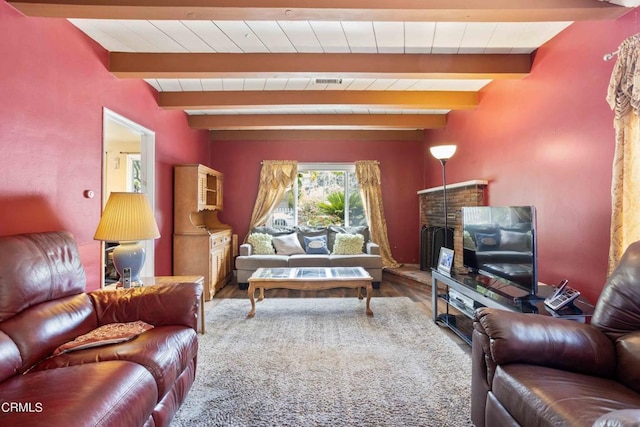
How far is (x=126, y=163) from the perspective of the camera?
6043 mm

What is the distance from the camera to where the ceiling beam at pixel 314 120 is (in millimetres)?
4719

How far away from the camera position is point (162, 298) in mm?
2045

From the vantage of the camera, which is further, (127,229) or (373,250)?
(373,250)

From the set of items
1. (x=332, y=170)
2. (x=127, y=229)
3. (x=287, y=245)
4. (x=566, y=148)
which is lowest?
(x=287, y=245)

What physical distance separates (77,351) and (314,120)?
3.90 meters

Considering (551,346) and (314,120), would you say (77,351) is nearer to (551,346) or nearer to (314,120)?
(551,346)

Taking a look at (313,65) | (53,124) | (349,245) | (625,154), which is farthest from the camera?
(349,245)

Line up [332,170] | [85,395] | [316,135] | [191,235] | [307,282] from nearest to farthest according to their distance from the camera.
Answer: [85,395] < [307,282] < [191,235] < [316,135] < [332,170]

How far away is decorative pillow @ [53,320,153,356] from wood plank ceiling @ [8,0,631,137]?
189 centimetres

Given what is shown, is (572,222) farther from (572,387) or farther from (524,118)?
(572,387)

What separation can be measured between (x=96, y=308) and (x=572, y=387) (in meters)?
2.50

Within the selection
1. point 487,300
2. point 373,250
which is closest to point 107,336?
point 487,300

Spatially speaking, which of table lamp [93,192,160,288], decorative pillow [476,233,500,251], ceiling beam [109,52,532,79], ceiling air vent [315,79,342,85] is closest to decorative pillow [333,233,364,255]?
decorative pillow [476,233,500,251]

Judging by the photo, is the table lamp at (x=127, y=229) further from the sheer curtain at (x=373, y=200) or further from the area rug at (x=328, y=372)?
the sheer curtain at (x=373, y=200)
